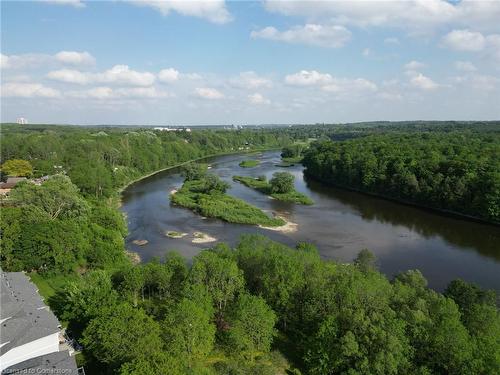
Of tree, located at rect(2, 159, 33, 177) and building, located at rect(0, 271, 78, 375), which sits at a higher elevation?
tree, located at rect(2, 159, 33, 177)

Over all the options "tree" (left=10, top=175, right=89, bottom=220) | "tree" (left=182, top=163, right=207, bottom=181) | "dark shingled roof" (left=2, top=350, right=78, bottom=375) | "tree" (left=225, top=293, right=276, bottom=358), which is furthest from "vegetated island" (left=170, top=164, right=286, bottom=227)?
"dark shingled roof" (left=2, top=350, right=78, bottom=375)

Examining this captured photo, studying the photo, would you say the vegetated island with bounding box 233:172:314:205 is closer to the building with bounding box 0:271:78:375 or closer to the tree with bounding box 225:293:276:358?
the tree with bounding box 225:293:276:358

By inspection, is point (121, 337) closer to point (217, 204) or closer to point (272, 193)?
point (217, 204)

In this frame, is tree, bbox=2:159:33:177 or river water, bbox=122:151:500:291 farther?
tree, bbox=2:159:33:177

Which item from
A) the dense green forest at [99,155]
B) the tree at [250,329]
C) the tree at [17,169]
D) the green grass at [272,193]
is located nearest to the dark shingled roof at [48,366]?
the tree at [250,329]

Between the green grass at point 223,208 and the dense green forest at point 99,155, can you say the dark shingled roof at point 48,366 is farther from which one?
the dense green forest at point 99,155

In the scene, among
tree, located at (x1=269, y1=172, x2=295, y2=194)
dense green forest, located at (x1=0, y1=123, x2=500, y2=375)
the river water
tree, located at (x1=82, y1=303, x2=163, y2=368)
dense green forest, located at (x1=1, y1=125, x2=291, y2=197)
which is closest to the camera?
tree, located at (x1=82, y1=303, x2=163, y2=368)

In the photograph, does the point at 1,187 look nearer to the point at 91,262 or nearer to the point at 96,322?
the point at 91,262
